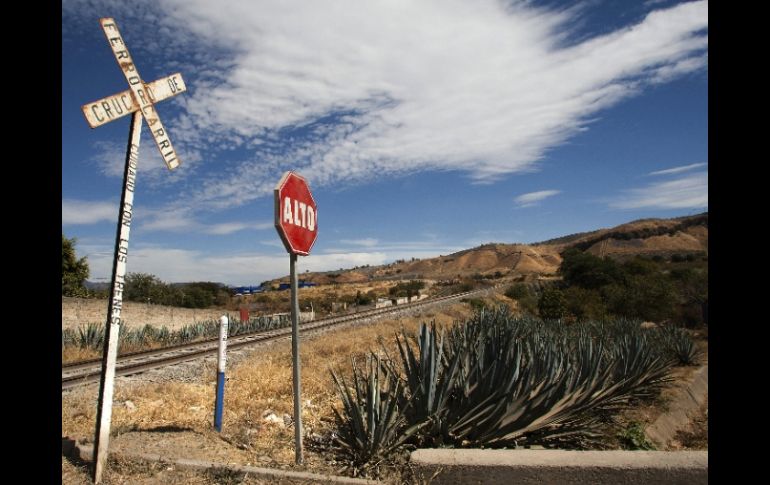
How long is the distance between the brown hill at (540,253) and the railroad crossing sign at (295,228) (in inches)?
3430

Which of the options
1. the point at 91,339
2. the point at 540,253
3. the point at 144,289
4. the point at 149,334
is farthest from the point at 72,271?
the point at 540,253

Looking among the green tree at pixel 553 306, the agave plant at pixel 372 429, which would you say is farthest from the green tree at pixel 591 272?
the agave plant at pixel 372 429

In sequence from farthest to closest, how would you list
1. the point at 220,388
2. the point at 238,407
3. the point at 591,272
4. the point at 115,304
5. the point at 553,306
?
the point at 591,272 < the point at 553,306 < the point at 238,407 < the point at 220,388 < the point at 115,304

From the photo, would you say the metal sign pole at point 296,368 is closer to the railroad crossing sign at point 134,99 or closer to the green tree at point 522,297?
the railroad crossing sign at point 134,99

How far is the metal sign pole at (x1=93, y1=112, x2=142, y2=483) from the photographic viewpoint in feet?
12.8

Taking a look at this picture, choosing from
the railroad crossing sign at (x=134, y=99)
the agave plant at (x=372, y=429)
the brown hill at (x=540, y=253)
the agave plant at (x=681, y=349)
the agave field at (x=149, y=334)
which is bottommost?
the agave field at (x=149, y=334)

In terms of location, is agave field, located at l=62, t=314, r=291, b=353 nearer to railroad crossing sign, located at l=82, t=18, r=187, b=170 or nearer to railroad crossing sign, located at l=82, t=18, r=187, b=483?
railroad crossing sign, located at l=82, t=18, r=187, b=483

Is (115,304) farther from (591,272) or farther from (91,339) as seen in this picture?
(591,272)

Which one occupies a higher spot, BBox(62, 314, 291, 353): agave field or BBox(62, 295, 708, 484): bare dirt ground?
BBox(62, 295, 708, 484): bare dirt ground

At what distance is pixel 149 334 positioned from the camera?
66.4 ft

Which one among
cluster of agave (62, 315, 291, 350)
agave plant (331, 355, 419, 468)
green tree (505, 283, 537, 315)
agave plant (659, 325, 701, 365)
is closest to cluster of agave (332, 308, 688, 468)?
agave plant (331, 355, 419, 468)

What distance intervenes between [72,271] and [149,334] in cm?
1776

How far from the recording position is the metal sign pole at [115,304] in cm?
391

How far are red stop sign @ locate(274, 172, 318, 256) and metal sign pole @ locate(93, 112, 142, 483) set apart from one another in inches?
49.2
